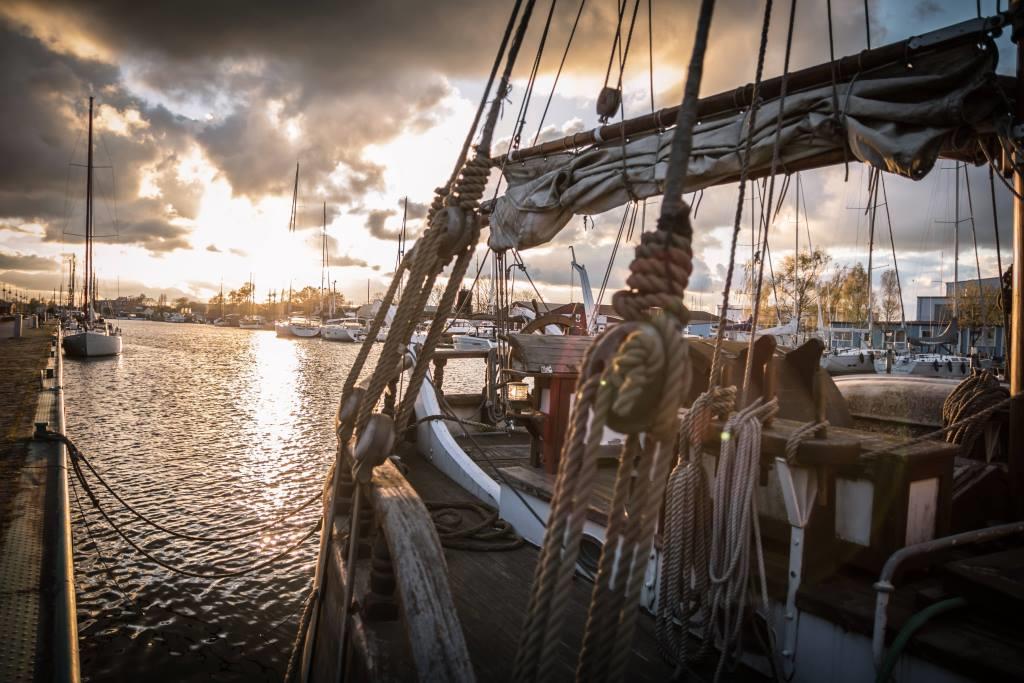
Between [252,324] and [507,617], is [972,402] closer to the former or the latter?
[507,617]

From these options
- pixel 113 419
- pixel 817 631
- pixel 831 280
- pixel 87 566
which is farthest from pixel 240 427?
pixel 831 280

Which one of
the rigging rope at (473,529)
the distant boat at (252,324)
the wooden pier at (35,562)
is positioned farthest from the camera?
the distant boat at (252,324)

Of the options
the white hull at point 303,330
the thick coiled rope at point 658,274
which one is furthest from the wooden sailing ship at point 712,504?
the white hull at point 303,330

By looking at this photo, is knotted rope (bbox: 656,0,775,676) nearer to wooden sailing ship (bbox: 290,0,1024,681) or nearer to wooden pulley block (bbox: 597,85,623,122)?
wooden sailing ship (bbox: 290,0,1024,681)

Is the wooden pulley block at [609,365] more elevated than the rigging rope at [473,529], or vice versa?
the wooden pulley block at [609,365]

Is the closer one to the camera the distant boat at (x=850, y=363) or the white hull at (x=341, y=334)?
the distant boat at (x=850, y=363)

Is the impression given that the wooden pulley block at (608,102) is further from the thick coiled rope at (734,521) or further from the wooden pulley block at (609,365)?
the wooden pulley block at (609,365)

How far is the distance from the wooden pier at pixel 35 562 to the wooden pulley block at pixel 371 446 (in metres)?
2.33

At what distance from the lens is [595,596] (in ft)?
3.80

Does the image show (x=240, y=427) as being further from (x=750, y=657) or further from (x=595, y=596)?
(x=595, y=596)

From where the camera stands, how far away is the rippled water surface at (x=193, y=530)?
430 cm

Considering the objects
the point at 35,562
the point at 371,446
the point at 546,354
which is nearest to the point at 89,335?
the point at 35,562

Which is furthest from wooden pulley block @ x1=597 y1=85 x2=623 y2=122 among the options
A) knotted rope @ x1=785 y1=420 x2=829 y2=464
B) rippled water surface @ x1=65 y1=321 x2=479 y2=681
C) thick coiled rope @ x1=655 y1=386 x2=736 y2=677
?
rippled water surface @ x1=65 y1=321 x2=479 y2=681

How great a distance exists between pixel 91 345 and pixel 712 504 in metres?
34.4
